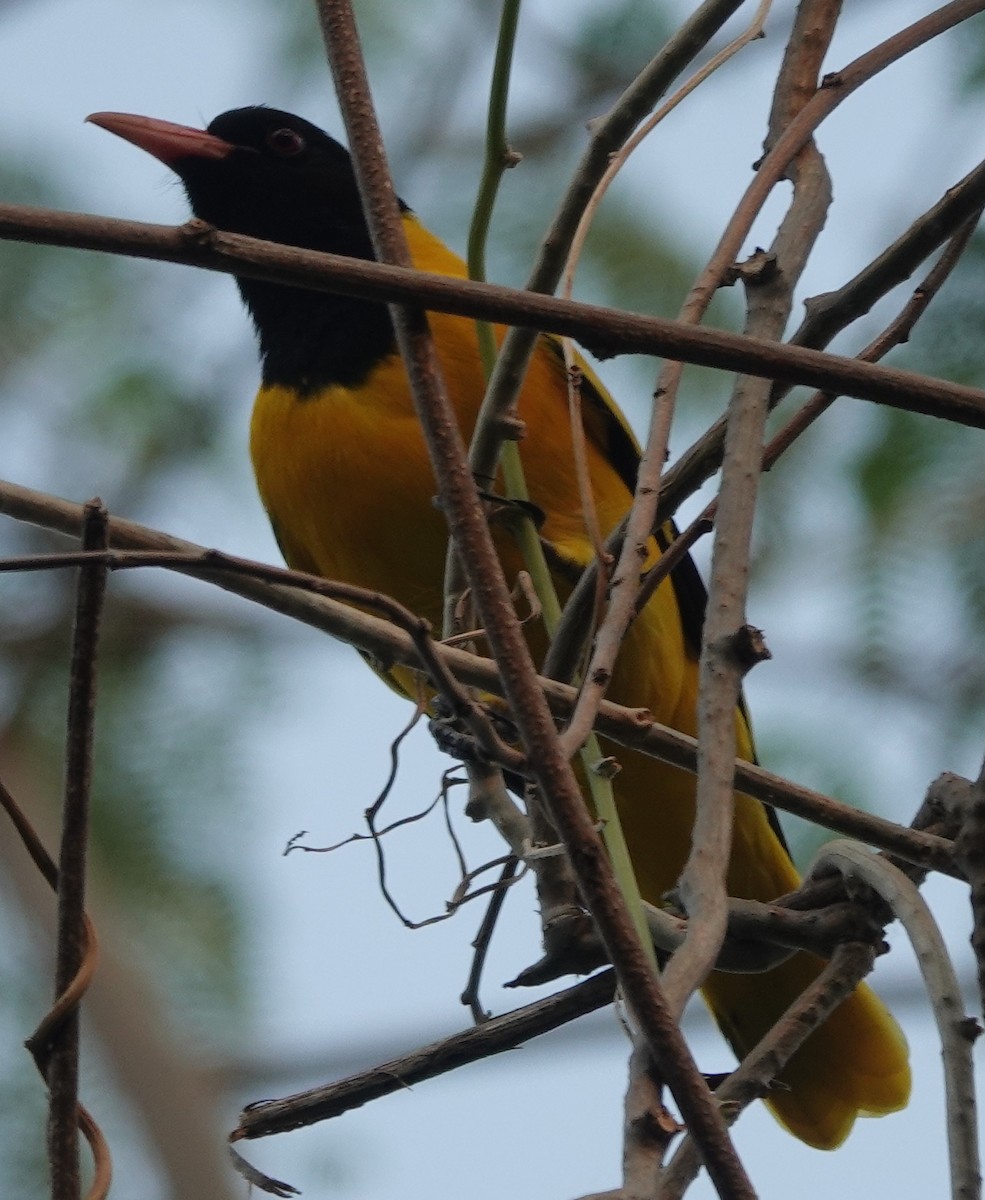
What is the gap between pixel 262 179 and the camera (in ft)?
11.3

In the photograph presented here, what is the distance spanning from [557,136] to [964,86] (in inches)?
53.9

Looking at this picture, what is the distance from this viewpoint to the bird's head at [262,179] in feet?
11.1

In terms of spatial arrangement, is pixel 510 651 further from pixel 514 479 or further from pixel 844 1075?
pixel 844 1075

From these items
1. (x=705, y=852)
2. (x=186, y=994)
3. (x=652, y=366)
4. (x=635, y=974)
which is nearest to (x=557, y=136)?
(x=652, y=366)

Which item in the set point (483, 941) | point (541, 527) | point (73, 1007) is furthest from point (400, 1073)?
point (541, 527)

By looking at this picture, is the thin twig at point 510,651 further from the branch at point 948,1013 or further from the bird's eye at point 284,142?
the bird's eye at point 284,142

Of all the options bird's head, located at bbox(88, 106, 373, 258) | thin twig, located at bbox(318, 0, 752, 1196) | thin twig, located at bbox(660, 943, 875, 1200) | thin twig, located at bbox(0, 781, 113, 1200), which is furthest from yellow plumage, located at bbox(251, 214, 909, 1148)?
thin twig, located at bbox(0, 781, 113, 1200)

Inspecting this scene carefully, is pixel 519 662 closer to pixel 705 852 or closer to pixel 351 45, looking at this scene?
pixel 705 852

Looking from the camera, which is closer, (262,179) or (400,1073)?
(400,1073)

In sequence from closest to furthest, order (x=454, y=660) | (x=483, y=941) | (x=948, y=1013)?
(x=948, y=1013) → (x=454, y=660) → (x=483, y=941)

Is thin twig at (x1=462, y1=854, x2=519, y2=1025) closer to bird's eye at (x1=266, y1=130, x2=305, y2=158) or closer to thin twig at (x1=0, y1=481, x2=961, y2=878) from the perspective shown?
thin twig at (x1=0, y1=481, x2=961, y2=878)

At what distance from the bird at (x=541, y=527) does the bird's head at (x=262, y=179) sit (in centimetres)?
2

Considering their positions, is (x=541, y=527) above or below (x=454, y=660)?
above

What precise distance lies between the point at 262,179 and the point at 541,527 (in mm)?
1280
